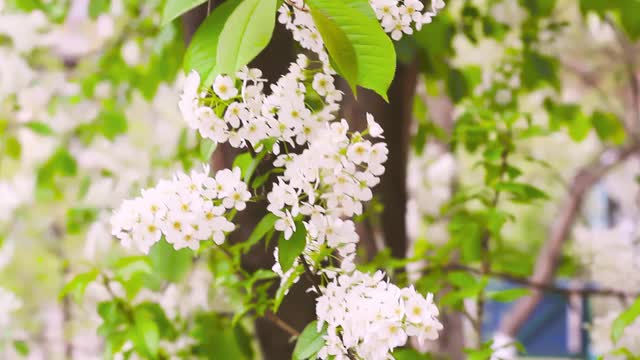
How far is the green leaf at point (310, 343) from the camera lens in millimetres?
640

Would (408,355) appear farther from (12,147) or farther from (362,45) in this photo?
(12,147)

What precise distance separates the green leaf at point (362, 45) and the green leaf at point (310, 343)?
21 centimetres

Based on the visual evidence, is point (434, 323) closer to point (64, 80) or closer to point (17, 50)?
point (17, 50)

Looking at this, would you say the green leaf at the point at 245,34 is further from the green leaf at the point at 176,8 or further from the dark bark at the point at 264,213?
the dark bark at the point at 264,213

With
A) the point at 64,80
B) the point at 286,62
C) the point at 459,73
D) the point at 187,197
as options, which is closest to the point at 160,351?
the point at 286,62

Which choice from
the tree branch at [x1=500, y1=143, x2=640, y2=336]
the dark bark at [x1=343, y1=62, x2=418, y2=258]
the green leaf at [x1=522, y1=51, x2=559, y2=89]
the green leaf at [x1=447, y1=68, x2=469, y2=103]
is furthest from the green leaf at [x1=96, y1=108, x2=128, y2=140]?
the tree branch at [x1=500, y1=143, x2=640, y2=336]

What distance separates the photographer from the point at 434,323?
0.57 metres

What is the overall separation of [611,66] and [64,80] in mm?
1759

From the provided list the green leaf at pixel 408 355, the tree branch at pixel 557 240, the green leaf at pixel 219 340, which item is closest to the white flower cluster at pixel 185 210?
the green leaf at pixel 408 355

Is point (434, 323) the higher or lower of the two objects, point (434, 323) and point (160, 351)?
the higher

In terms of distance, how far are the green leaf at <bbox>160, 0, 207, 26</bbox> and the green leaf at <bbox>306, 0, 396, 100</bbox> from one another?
80mm

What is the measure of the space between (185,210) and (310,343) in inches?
5.8

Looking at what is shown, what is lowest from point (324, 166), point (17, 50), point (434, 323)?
point (434, 323)

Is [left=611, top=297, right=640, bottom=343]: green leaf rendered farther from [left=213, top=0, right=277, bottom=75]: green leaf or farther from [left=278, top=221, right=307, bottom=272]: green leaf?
[left=213, top=0, right=277, bottom=75]: green leaf
